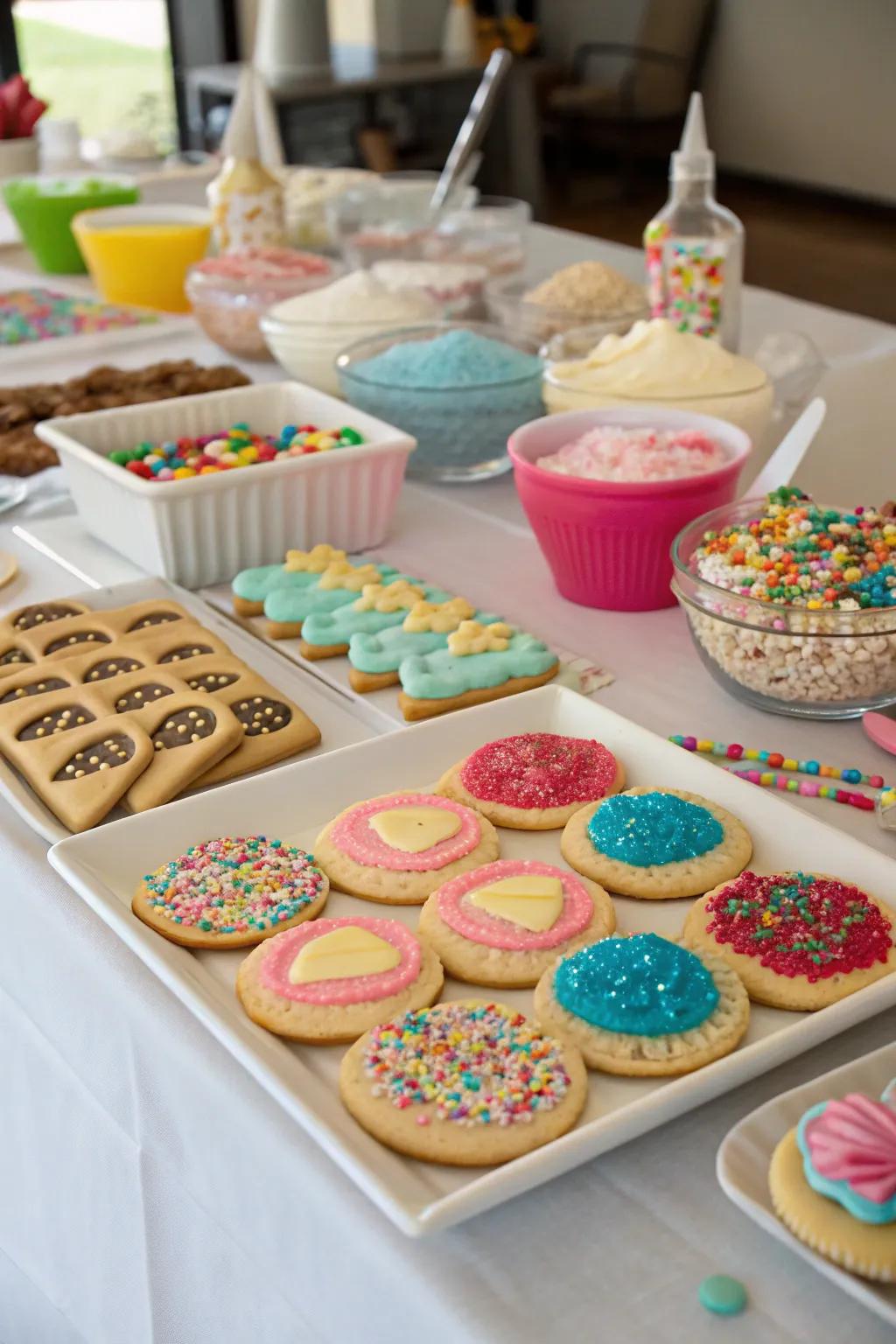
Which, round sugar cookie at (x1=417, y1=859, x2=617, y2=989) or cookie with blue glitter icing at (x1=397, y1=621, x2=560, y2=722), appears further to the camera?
cookie with blue glitter icing at (x1=397, y1=621, x2=560, y2=722)

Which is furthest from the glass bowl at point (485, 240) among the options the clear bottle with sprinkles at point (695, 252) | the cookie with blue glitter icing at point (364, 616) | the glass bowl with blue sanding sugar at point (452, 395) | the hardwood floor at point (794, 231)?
the hardwood floor at point (794, 231)

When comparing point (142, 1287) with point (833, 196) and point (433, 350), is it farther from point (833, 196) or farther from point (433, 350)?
point (833, 196)

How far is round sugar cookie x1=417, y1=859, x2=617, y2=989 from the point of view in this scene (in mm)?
730

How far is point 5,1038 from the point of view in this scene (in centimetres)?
90

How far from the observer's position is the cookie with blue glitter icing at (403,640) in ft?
3.41

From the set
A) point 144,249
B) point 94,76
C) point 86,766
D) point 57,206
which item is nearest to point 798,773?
point 86,766

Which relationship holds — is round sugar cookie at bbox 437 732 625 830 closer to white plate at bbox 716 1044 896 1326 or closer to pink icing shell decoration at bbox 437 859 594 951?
pink icing shell decoration at bbox 437 859 594 951

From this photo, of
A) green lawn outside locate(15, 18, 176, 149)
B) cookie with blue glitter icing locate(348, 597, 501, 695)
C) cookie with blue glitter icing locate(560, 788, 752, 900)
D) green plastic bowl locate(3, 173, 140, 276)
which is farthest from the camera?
green lawn outside locate(15, 18, 176, 149)

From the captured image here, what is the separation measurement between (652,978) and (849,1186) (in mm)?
162

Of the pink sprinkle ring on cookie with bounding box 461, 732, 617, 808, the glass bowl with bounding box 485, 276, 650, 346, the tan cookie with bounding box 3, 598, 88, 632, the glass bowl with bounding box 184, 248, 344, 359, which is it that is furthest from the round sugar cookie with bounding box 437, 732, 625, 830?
the glass bowl with bounding box 184, 248, 344, 359

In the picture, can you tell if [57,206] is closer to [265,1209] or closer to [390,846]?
[390,846]

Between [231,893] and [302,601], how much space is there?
1.35ft

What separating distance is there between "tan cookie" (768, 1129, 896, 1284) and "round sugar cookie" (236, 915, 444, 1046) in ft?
0.68

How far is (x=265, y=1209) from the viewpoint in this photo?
0.65 meters
